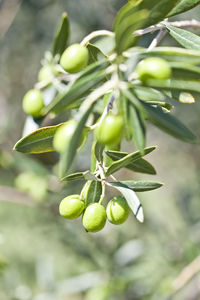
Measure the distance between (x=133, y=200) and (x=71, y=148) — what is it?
0.31 meters

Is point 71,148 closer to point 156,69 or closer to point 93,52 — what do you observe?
point 156,69

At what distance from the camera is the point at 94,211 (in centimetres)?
93

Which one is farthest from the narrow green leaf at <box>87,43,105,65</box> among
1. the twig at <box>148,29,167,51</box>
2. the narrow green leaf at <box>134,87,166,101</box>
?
the narrow green leaf at <box>134,87,166,101</box>

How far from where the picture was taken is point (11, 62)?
3863 millimetres

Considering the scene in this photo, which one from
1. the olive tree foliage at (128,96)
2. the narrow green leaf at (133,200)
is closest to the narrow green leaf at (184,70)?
the olive tree foliage at (128,96)

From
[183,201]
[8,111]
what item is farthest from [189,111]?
[8,111]

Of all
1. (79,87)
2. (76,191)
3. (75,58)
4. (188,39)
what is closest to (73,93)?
(79,87)

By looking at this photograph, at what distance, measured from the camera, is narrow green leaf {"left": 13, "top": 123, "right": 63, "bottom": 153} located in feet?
3.14

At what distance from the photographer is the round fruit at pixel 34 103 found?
1239 mm

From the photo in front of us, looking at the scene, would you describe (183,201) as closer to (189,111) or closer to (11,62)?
(189,111)

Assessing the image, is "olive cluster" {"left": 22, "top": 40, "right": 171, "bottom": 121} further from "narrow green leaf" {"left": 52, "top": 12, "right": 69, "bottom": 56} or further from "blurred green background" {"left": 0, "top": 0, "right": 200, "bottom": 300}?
"blurred green background" {"left": 0, "top": 0, "right": 200, "bottom": 300}

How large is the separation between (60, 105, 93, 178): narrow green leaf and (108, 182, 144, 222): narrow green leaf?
29cm

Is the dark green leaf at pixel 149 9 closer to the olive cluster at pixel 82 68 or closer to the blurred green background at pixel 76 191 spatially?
the olive cluster at pixel 82 68

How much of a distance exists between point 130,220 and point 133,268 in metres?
1.07
